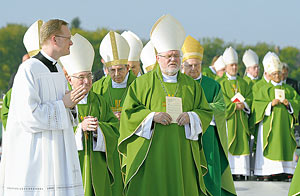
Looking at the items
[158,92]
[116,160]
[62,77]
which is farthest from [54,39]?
[116,160]

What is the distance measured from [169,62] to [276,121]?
6.43 meters

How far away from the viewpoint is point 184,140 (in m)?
6.95

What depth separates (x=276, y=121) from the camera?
13070mm

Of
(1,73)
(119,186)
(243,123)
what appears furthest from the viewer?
(1,73)

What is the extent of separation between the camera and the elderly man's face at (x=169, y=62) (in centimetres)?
704

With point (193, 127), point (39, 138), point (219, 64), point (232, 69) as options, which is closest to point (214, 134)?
point (193, 127)

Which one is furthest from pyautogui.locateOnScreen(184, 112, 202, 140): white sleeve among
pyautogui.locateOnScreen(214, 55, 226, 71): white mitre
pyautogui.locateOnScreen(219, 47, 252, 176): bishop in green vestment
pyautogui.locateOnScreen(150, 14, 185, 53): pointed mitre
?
pyautogui.locateOnScreen(214, 55, 226, 71): white mitre

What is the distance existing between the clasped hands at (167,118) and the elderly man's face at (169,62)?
1.67ft

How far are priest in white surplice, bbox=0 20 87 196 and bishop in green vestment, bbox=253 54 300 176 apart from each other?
26.2 feet

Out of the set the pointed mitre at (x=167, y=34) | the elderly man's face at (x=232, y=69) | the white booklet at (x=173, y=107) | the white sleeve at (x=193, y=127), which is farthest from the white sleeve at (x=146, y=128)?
the elderly man's face at (x=232, y=69)

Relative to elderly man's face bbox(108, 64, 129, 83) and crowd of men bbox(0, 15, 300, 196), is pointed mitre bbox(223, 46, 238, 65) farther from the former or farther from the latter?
elderly man's face bbox(108, 64, 129, 83)

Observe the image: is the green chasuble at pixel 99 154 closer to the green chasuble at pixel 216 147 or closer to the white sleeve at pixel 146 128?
the white sleeve at pixel 146 128

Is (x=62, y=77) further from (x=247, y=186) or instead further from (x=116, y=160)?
(x=247, y=186)

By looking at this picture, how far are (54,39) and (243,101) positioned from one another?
7.89 meters
